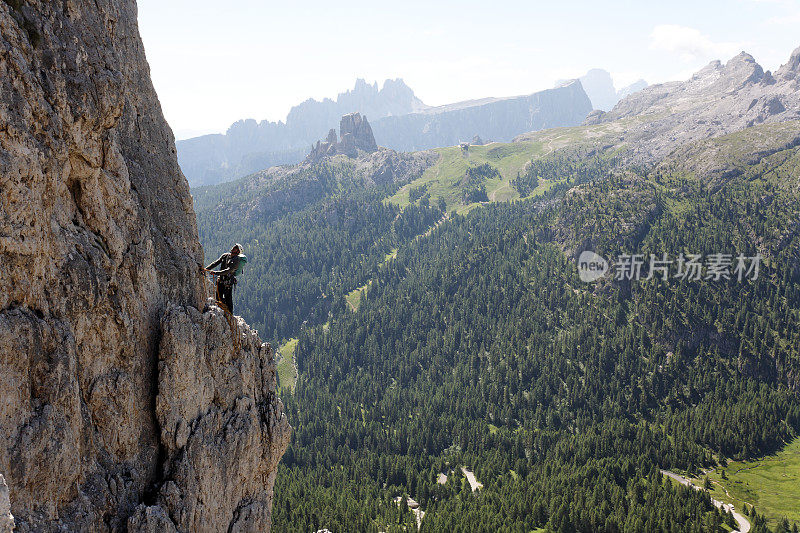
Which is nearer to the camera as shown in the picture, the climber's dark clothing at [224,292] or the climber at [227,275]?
the climber at [227,275]

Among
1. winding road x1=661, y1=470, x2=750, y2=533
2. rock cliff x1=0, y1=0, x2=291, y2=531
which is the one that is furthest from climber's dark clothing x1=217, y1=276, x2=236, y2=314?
winding road x1=661, y1=470, x2=750, y2=533

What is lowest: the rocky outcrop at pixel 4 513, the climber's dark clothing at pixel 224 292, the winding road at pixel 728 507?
the winding road at pixel 728 507

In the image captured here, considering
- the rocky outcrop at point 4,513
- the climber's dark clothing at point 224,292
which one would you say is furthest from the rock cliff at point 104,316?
the rocky outcrop at point 4,513

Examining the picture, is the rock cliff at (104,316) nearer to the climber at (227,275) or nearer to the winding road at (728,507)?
the climber at (227,275)

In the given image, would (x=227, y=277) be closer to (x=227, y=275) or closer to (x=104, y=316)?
(x=227, y=275)

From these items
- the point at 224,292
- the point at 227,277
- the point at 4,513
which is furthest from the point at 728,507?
the point at 4,513

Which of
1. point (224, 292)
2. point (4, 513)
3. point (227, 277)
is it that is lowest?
point (4, 513)

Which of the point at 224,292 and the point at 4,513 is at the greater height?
the point at 224,292

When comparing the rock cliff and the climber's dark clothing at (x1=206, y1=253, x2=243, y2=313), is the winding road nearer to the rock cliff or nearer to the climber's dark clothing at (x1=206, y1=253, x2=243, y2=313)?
the rock cliff

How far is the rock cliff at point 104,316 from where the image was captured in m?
21.0

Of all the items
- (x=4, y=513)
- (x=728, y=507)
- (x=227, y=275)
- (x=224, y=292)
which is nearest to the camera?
(x=4, y=513)

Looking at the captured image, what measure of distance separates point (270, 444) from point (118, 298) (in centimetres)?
1564

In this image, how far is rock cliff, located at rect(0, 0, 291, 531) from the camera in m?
21.0

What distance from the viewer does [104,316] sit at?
2520 centimetres
